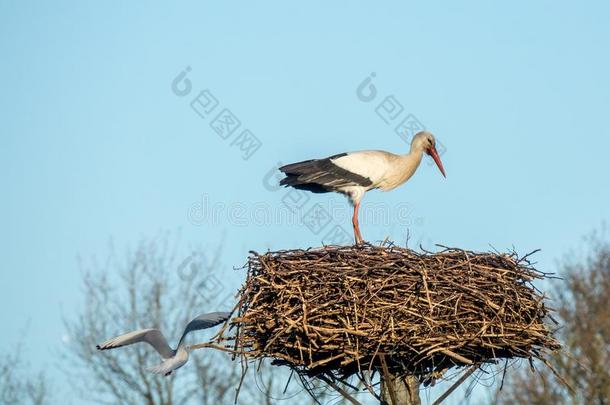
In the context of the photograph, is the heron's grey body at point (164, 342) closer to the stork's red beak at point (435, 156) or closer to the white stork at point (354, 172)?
the white stork at point (354, 172)

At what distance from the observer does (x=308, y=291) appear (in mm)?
7996

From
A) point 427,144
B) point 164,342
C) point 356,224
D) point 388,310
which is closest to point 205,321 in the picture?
point 164,342

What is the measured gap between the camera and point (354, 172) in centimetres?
1139

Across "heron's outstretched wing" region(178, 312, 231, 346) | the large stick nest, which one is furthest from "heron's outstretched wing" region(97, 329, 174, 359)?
the large stick nest

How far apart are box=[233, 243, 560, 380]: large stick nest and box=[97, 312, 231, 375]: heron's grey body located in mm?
795

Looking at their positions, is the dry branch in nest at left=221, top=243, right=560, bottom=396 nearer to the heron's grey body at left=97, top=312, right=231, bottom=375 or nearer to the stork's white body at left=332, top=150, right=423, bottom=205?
the heron's grey body at left=97, top=312, right=231, bottom=375

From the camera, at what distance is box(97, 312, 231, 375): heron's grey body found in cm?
872

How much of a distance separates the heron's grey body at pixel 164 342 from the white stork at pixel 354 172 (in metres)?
2.66

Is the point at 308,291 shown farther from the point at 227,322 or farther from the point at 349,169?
the point at 349,169

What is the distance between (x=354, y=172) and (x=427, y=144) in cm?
95

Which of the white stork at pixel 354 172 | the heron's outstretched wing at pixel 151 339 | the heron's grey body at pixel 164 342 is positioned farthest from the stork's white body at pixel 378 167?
the heron's outstretched wing at pixel 151 339

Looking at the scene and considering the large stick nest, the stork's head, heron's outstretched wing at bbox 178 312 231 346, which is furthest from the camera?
the stork's head

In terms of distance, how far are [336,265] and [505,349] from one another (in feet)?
4.71

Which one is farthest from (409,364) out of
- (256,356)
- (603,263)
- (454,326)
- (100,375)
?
(603,263)
